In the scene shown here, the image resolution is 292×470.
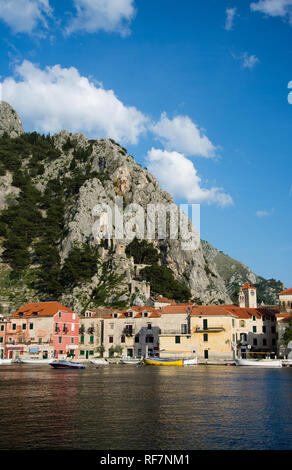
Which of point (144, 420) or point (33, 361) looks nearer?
point (144, 420)

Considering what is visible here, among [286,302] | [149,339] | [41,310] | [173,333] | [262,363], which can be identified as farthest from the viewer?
[286,302]

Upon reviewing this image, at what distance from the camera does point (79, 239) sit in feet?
399

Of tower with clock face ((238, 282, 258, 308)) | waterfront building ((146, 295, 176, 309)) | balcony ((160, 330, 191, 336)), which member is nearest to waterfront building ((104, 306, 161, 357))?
balcony ((160, 330, 191, 336))

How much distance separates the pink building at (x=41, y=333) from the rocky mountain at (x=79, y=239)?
15.7 metres

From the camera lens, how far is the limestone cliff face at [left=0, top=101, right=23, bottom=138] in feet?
595

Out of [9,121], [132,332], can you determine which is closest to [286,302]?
[132,332]

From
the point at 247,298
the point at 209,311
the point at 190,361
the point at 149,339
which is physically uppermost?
the point at 247,298

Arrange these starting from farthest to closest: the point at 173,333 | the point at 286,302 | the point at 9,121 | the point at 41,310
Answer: the point at 9,121 → the point at 286,302 → the point at 41,310 → the point at 173,333

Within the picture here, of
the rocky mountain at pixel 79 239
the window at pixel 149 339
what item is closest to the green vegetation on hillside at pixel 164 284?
the rocky mountain at pixel 79 239

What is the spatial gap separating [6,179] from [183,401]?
439ft

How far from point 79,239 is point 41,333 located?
4384 cm

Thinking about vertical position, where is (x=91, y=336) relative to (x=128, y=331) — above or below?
below

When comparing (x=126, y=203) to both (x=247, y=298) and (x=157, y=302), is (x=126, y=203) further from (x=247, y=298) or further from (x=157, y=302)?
(x=247, y=298)

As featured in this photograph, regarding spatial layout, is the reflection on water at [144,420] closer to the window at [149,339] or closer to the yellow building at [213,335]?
the yellow building at [213,335]
